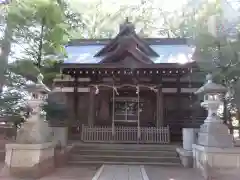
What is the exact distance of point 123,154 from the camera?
9.55m

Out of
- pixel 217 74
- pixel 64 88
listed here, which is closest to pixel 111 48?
pixel 64 88

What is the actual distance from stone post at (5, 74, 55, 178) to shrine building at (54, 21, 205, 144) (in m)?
3.57

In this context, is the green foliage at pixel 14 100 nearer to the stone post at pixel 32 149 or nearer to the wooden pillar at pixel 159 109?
the stone post at pixel 32 149

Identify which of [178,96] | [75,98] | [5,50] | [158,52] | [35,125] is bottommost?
[35,125]

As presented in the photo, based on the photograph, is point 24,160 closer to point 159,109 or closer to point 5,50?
point 5,50

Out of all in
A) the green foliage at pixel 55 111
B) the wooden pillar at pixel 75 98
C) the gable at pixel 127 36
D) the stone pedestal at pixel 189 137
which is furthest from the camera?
the gable at pixel 127 36

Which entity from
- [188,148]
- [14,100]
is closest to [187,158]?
[188,148]

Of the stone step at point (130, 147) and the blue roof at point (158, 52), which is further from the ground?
the blue roof at point (158, 52)

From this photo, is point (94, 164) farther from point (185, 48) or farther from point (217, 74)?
point (185, 48)

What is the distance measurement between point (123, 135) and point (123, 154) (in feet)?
4.92

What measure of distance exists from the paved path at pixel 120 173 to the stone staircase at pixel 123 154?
828mm

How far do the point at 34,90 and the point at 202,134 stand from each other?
17.2 feet

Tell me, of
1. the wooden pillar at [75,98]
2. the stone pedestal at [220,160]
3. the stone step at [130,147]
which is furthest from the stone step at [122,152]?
the wooden pillar at [75,98]

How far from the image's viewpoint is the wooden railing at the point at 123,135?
35.2 ft
